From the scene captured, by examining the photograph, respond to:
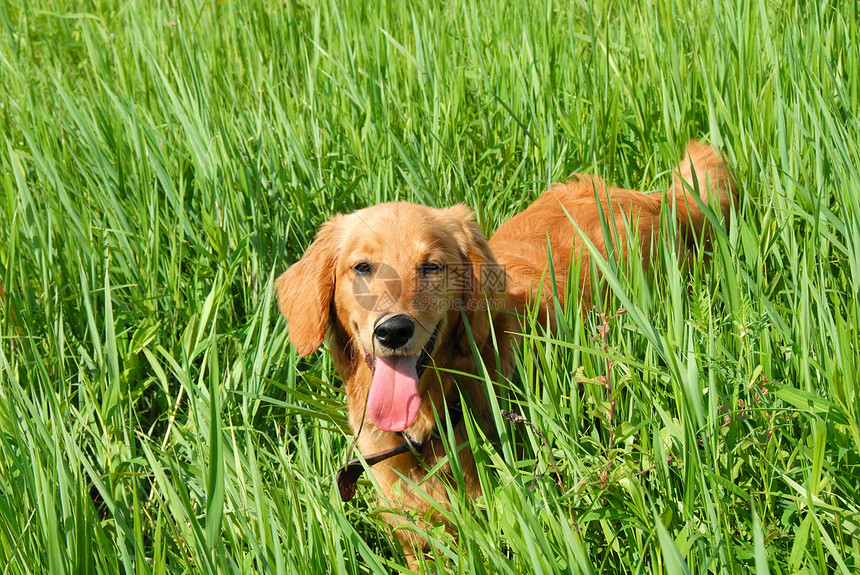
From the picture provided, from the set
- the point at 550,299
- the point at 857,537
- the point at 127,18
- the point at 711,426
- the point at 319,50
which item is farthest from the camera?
the point at 127,18

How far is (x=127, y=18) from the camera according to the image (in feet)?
14.6

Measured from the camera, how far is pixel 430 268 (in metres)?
2.32

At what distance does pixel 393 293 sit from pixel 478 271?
1.13 feet

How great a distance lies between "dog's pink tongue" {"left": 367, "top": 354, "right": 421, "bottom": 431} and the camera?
2121mm

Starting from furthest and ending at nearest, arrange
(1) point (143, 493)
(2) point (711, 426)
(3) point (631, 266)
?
(1) point (143, 493)
(3) point (631, 266)
(2) point (711, 426)

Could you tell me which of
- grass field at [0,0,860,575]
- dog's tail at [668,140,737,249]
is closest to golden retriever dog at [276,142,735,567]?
grass field at [0,0,860,575]

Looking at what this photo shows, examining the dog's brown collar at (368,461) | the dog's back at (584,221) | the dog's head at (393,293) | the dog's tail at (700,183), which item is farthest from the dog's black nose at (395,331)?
the dog's tail at (700,183)

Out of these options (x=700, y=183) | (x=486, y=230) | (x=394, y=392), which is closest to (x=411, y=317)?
(x=394, y=392)

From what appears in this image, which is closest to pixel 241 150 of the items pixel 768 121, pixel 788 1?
pixel 768 121

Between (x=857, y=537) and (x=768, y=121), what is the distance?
183 cm

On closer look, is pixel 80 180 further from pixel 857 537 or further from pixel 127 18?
pixel 857 537

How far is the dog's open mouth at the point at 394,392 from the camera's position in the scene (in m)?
2.12

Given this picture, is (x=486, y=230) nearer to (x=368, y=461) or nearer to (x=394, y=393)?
(x=394, y=393)

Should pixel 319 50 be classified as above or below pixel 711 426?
above
